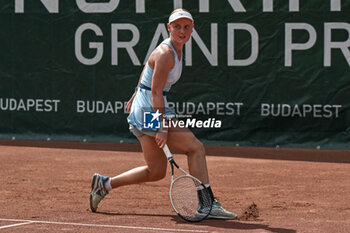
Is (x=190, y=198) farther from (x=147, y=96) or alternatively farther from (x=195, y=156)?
(x=147, y=96)

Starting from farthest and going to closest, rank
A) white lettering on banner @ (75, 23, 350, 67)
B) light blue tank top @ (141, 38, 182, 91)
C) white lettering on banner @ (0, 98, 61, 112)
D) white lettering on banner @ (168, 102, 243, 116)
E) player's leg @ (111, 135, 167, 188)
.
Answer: white lettering on banner @ (0, 98, 61, 112) < white lettering on banner @ (168, 102, 243, 116) < white lettering on banner @ (75, 23, 350, 67) < player's leg @ (111, 135, 167, 188) < light blue tank top @ (141, 38, 182, 91)

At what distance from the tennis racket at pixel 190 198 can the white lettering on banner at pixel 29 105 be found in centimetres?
645

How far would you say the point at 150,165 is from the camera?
6402 millimetres

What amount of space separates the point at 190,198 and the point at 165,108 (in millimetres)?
743

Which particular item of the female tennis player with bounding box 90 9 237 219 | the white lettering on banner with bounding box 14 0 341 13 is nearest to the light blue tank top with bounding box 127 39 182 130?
the female tennis player with bounding box 90 9 237 219

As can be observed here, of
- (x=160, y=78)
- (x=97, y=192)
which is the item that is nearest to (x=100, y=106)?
(x=97, y=192)

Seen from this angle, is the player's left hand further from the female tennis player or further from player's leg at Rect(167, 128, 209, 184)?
player's leg at Rect(167, 128, 209, 184)

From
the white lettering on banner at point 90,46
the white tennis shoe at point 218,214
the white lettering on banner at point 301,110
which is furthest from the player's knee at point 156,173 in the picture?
the white lettering on banner at point 90,46

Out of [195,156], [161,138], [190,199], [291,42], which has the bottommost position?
[190,199]

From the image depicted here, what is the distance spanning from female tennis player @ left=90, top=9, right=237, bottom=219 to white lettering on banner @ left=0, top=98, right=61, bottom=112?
6041mm

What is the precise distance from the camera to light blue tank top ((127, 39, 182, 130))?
244 inches

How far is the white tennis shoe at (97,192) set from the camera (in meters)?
6.66

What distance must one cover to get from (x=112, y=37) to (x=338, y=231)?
695 cm

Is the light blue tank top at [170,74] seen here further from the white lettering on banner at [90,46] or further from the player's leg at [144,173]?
the white lettering on banner at [90,46]
